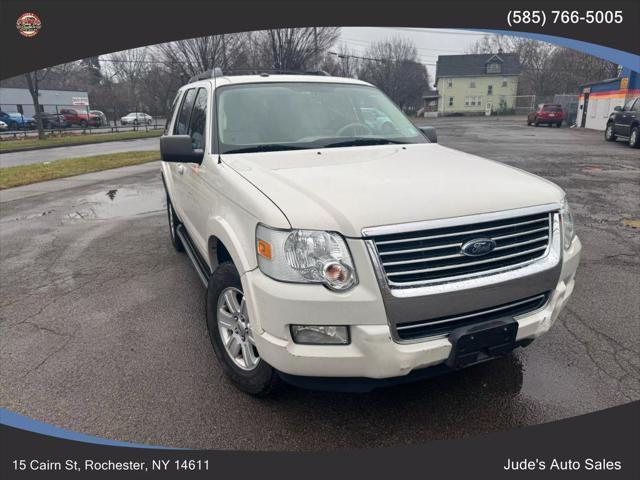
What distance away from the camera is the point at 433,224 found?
233cm

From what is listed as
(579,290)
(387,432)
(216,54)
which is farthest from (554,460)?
(216,54)

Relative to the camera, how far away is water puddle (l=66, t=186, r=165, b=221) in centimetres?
824

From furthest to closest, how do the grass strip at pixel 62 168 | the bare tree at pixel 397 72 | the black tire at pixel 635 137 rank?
the bare tree at pixel 397 72
the black tire at pixel 635 137
the grass strip at pixel 62 168

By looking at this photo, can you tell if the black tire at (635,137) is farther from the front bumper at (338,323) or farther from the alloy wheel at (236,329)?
the alloy wheel at (236,329)

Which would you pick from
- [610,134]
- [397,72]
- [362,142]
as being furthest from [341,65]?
[362,142]

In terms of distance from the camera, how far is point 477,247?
2422mm

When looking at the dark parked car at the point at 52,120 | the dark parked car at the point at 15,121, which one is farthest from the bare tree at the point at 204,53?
the dark parked car at the point at 15,121

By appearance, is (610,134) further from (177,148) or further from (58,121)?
(58,121)

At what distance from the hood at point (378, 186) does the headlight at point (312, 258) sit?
0.20ft

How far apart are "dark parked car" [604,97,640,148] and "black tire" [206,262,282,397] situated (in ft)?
63.6

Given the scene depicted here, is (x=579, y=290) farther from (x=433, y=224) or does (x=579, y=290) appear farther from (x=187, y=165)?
(x=187, y=165)

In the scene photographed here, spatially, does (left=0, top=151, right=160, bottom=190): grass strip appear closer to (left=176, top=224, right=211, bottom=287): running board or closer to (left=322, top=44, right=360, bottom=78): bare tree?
(left=176, top=224, right=211, bottom=287): running board

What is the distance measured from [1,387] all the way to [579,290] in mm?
4934

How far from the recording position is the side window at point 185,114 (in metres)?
4.69
